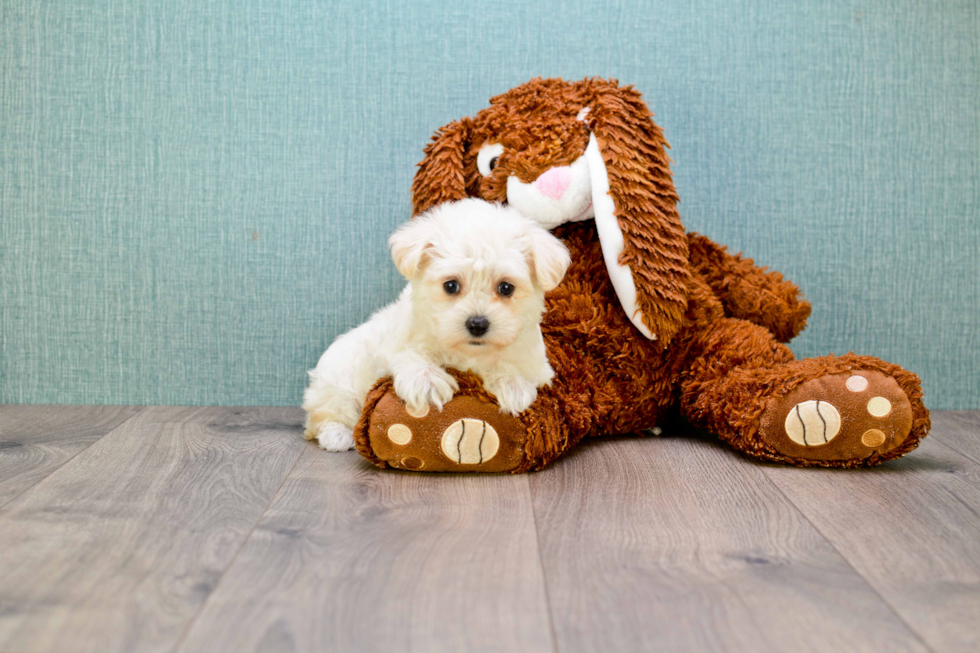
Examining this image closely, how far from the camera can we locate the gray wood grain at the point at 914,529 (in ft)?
2.89

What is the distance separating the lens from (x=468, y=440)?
135 centimetres

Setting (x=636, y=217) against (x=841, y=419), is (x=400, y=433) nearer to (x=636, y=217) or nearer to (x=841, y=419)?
(x=636, y=217)

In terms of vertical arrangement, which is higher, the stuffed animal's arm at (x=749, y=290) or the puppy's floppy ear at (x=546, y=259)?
the puppy's floppy ear at (x=546, y=259)

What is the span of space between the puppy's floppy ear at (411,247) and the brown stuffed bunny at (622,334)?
218 mm

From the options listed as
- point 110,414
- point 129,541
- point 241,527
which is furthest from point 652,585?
point 110,414

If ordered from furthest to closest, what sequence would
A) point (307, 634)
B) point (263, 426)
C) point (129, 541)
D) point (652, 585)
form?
point (263, 426)
point (129, 541)
point (652, 585)
point (307, 634)

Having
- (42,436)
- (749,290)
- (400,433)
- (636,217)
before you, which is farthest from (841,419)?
(42,436)

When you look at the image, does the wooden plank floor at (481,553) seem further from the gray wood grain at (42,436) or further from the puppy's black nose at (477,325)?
the puppy's black nose at (477,325)

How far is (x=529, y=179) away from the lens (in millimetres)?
1559

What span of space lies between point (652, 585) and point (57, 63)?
6.06 feet

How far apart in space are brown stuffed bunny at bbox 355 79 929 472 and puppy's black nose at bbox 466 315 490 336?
135mm

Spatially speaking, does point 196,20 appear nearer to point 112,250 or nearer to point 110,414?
point 112,250

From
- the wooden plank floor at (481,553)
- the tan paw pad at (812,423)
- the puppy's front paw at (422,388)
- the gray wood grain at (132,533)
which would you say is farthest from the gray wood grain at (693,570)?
the gray wood grain at (132,533)

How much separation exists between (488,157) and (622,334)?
0.47 meters
